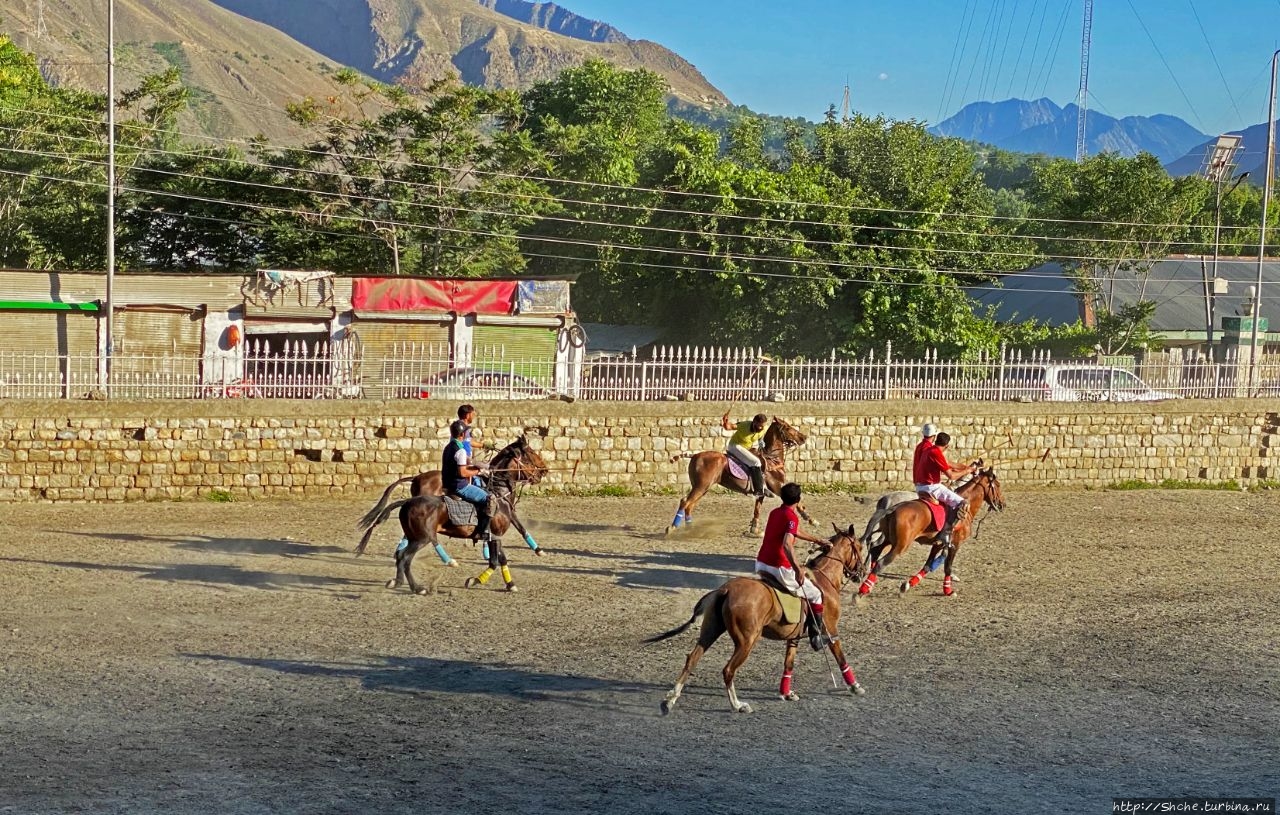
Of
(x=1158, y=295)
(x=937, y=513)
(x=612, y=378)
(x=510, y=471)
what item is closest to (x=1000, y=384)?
(x=612, y=378)

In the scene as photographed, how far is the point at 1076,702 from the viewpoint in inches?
428

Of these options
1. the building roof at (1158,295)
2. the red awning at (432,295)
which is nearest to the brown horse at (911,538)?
the red awning at (432,295)

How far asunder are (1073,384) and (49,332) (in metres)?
21.4

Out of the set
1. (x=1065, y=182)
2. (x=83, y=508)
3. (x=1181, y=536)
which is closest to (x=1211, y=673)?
(x=1181, y=536)

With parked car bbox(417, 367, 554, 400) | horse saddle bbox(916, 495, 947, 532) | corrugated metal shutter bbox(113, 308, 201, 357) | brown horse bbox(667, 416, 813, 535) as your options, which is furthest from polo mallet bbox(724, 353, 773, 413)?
corrugated metal shutter bbox(113, 308, 201, 357)

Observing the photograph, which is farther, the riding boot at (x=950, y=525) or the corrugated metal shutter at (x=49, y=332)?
the corrugated metal shutter at (x=49, y=332)

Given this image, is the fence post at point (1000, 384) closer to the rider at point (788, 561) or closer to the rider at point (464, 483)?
the rider at point (464, 483)

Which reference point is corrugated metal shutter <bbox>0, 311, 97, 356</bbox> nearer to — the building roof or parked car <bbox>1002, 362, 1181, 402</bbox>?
parked car <bbox>1002, 362, 1181, 402</bbox>

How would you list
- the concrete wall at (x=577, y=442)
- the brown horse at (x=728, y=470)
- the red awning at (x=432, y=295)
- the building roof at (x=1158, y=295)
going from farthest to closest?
the building roof at (x=1158, y=295) → the red awning at (x=432, y=295) → the concrete wall at (x=577, y=442) → the brown horse at (x=728, y=470)

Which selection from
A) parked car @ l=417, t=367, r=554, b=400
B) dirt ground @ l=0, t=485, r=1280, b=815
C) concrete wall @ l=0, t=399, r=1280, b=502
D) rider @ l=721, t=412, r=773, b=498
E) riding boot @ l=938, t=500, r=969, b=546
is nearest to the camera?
dirt ground @ l=0, t=485, r=1280, b=815

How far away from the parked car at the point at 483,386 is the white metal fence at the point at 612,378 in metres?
0.02

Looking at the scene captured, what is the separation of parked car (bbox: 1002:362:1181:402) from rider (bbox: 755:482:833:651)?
47.2ft

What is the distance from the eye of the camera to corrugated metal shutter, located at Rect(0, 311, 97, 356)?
29.4 m

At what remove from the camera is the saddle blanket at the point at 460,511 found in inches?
563
